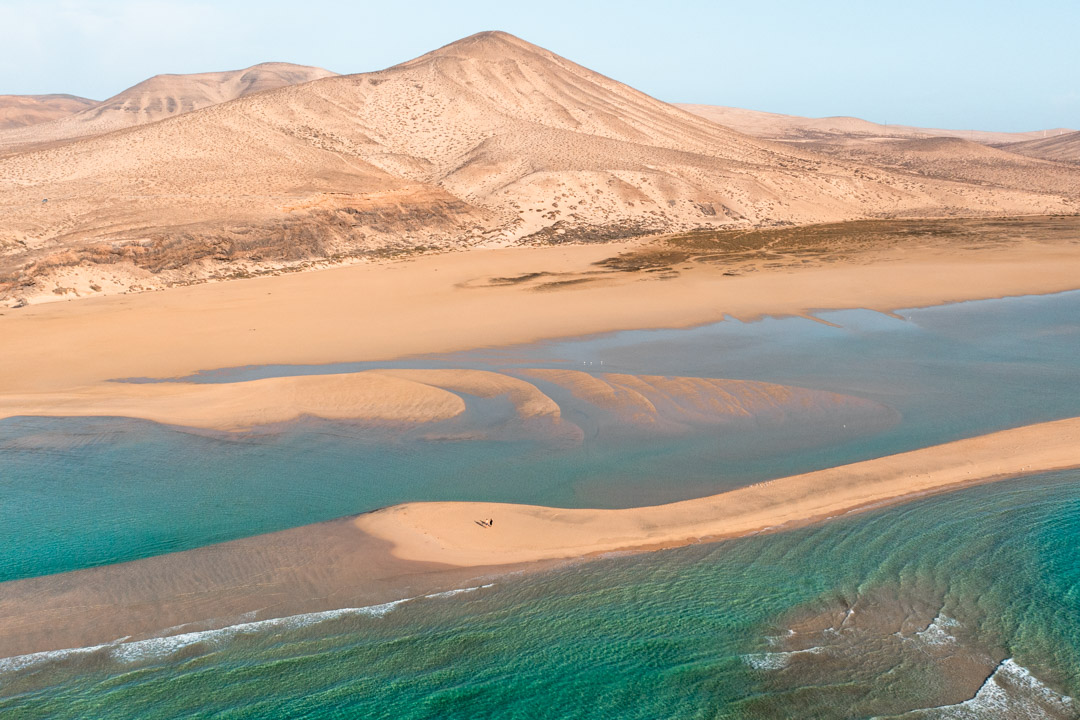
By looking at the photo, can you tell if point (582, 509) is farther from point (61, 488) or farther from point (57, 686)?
point (61, 488)

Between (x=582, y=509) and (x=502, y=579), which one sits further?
(x=582, y=509)

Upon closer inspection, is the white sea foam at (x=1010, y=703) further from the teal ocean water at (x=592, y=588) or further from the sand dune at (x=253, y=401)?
the sand dune at (x=253, y=401)

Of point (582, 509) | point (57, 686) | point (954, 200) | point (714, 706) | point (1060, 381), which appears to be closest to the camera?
point (714, 706)

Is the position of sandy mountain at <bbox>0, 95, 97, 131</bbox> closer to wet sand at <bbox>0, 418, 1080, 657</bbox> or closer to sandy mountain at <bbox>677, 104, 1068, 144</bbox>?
sandy mountain at <bbox>677, 104, 1068, 144</bbox>

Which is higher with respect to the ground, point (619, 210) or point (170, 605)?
point (619, 210)

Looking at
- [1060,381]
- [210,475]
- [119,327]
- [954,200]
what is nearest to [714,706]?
[210,475]

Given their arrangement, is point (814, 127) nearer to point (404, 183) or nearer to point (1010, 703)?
point (404, 183)

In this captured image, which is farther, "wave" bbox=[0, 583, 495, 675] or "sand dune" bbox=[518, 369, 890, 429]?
"sand dune" bbox=[518, 369, 890, 429]

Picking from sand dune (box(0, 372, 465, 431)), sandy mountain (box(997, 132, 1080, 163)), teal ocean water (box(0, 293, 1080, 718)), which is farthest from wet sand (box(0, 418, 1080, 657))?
sandy mountain (box(997, 132, 1080, 163))
